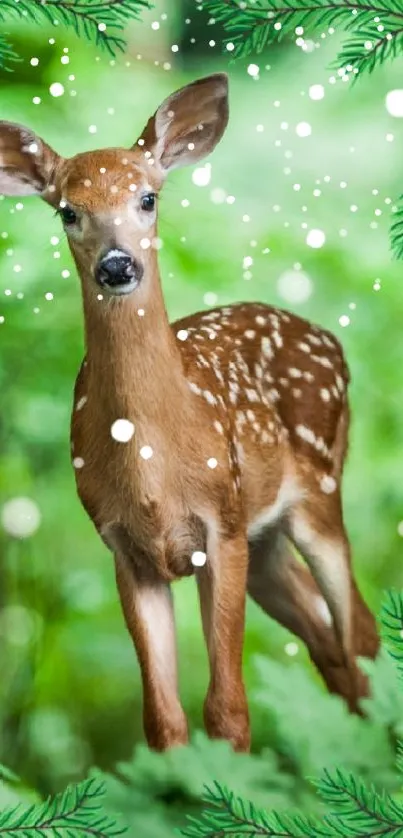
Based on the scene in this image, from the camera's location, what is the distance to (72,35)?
129 cm

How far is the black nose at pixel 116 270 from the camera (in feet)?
3.74

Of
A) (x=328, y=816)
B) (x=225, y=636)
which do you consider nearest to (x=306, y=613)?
(x=225, y=636)

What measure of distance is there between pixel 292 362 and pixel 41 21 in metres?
0.48

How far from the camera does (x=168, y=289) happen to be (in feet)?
4.22

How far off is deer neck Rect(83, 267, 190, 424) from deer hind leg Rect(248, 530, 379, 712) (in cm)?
22

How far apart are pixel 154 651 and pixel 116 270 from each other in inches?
16.7

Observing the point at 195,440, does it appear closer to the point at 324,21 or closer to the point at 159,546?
the point at 159,546

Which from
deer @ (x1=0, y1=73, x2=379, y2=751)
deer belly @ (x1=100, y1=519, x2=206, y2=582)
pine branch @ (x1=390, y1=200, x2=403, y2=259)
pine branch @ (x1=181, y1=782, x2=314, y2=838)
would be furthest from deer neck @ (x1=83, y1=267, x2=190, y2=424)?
pine branch @ (x1=181, y1=782, x2=314, y2=838)

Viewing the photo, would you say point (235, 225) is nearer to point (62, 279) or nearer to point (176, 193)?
point (176, 193)

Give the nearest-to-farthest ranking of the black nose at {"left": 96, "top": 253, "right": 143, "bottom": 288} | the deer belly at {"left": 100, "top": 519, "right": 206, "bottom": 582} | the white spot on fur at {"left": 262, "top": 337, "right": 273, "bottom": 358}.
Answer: the black nose at {"left": 96, "top": 253, "right": 143, "bottom": 288}, the deer belly at {"left": 100, "top": 519, "right": 206, "bottom": 582}, the white spot on fur at {"left": 262, "top": 337, "right": 273, "bottom": 358}

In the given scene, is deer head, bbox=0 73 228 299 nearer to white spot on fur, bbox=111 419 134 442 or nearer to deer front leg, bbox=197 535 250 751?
white spot on fur, bbox=111 419 134 442

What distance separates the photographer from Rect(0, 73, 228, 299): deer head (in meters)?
1.17

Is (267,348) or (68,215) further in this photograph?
(267,348)

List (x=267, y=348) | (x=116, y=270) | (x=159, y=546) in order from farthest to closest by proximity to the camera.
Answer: (x=267, y=348)
(x=159, y=546)
(x=116, y=270)
